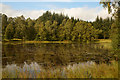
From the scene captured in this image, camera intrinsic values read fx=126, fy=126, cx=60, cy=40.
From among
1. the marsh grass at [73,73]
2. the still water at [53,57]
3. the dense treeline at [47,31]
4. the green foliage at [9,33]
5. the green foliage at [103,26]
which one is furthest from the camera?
the green foliage at [103,26]

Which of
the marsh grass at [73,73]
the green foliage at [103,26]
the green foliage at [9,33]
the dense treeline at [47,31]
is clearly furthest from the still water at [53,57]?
the green foliage at [103,26]

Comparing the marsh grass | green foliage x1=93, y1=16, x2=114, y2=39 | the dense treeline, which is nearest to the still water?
the marsh grass

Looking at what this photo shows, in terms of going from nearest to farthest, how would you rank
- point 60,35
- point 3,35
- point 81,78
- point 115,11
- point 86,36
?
point 81,78
point 115,11
point 3,35
point 60,35
point 86,36

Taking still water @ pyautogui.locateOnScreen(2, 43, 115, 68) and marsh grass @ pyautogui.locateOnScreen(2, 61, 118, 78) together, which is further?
still water @ pyautogui.locateOnScreen(2, 43, 115, 68)

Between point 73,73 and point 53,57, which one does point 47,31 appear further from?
point 73,73

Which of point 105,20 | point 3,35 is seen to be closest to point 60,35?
point 3,35

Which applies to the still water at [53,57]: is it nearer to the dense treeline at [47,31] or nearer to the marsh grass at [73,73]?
the marsh grass at [73,73]

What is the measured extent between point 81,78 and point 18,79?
5062 millimetres

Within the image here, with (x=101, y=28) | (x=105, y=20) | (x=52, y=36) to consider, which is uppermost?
(x=105, y=20)

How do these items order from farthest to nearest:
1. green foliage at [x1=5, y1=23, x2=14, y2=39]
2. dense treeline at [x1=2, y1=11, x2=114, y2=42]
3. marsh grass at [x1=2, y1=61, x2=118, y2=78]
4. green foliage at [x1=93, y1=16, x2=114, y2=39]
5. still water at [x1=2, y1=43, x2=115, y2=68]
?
green foliage at [x1=93, y1=16, x2=114, y2=39]
dense treeline at [x1=2, y1=11, x2=114, y2=42]
green foliage at [x1=5, y1=23, x2=14, y2=39]
still water at [x1=2, y1=43, x2=115, y2=68]
marsh grass at [x1=2, y1=61, x2=118, y2=78]

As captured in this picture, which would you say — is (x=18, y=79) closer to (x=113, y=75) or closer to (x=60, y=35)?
(x=113, y=75)

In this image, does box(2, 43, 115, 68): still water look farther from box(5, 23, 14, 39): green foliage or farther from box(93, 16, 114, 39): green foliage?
box(93, 16, 114, 39): green foliage

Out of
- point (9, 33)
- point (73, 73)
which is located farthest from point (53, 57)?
point (9, 33)

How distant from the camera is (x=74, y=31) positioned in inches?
3344
